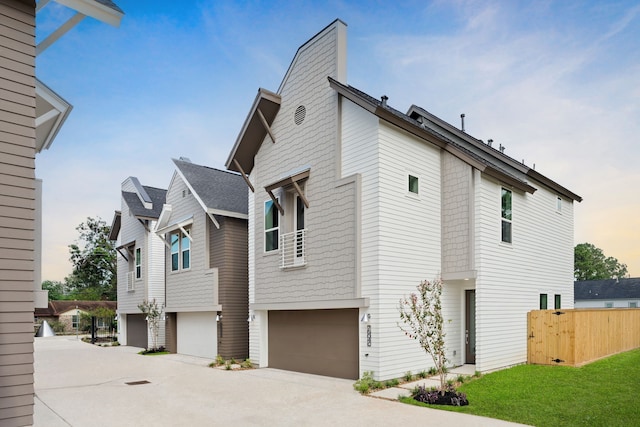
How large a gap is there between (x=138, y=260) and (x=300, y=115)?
50.3 ft

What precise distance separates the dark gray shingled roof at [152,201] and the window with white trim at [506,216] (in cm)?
1726

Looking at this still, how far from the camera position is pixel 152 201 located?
25.7 meters

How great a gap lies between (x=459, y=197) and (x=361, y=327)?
4646 mm

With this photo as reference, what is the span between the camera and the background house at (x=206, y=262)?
58.2ft

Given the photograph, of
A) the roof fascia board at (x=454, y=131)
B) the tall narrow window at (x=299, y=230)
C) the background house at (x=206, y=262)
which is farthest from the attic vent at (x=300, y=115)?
the background house at (x=206, y=262)

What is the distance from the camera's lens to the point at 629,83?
14727 mm

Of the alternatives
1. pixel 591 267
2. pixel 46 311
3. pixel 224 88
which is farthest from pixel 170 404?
A: pixel 591 267

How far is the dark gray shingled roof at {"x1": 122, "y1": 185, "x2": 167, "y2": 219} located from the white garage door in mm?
6056

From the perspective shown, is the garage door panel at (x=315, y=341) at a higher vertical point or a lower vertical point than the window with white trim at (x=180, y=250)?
lower

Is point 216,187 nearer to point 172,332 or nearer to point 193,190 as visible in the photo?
point 193,190

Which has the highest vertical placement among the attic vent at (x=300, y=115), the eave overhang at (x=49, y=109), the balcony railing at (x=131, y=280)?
the attic vent at (x=300, y=115)

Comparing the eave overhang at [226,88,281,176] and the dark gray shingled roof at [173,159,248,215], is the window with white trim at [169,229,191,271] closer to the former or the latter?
the dark gray shingled roof at [173,159,248,215]

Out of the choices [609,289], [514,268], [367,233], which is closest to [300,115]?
[367,233]

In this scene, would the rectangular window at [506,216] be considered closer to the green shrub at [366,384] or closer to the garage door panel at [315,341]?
the garage door panel at [315,341]
